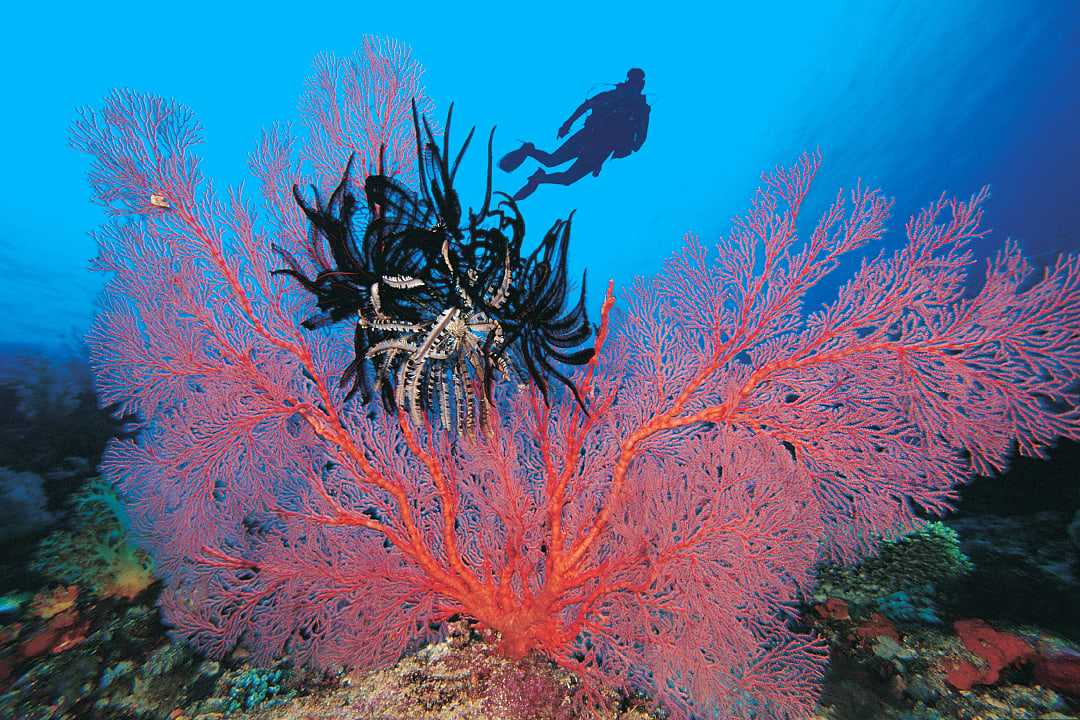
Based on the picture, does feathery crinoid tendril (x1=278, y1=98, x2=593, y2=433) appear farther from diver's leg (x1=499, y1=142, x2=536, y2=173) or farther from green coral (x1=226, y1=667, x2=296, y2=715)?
diver's leg (x1=499, y1=142, x2=536, y2=173)

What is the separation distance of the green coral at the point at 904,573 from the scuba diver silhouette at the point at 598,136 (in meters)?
10.9

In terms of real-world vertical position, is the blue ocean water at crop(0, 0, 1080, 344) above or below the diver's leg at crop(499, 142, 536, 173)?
above

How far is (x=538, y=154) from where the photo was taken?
1277 centimetres

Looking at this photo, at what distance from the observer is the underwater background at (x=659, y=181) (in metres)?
3.78

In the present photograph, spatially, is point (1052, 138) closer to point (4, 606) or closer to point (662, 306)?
point (662, 306)

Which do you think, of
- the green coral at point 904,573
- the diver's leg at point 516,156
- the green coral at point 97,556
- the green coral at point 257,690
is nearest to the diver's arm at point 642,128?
the diver's leg at point 516,156

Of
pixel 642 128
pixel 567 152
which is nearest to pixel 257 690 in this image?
pixel 567 152

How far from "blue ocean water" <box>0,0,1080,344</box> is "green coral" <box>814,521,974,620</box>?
27.7 m

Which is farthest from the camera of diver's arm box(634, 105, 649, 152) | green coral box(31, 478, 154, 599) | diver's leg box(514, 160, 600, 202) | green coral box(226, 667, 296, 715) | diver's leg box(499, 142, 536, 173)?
diver's leg box(514, 160, 600, 202)

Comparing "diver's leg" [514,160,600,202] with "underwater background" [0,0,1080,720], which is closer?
"underwater background" [0,0,1080,720]

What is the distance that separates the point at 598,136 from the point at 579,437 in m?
12.5

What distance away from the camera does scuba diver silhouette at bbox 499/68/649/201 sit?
12031mm

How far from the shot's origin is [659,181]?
55562 mm

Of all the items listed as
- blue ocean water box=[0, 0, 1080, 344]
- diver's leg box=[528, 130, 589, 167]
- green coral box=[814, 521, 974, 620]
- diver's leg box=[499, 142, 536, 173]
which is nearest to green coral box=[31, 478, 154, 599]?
green coral box=[814, 521, 974, 620]
